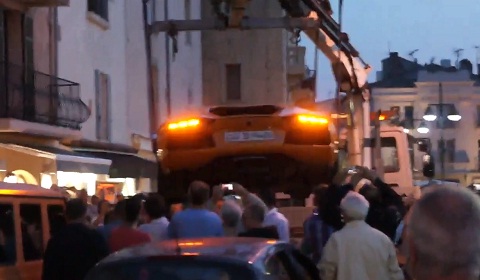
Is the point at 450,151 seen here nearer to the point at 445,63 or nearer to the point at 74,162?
the point at 445,63

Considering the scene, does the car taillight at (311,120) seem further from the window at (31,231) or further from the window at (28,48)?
the window at (28,48)

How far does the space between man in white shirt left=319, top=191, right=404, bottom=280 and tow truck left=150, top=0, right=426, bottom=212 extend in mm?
5134

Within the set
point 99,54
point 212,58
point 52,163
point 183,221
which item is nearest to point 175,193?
point 183,221

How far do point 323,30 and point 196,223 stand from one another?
7.12m

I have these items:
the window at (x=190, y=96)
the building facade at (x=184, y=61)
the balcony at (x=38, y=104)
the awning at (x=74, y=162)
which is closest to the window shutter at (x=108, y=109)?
the building facade at (x=184, y=61)

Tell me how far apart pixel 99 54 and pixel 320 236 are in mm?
16597

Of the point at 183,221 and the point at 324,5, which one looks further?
the point at 324,5

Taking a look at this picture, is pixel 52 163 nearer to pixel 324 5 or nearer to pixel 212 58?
pixel 324 5

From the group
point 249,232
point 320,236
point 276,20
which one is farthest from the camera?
point 276,20

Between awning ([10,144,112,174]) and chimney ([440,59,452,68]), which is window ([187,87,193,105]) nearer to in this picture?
awning ([10,144,112,174])

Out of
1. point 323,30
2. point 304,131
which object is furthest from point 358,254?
point 323,30

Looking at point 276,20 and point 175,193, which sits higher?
point 276,20

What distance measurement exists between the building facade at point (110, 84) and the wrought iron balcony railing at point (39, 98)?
22.9 inches

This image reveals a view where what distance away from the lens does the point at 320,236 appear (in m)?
11.4
